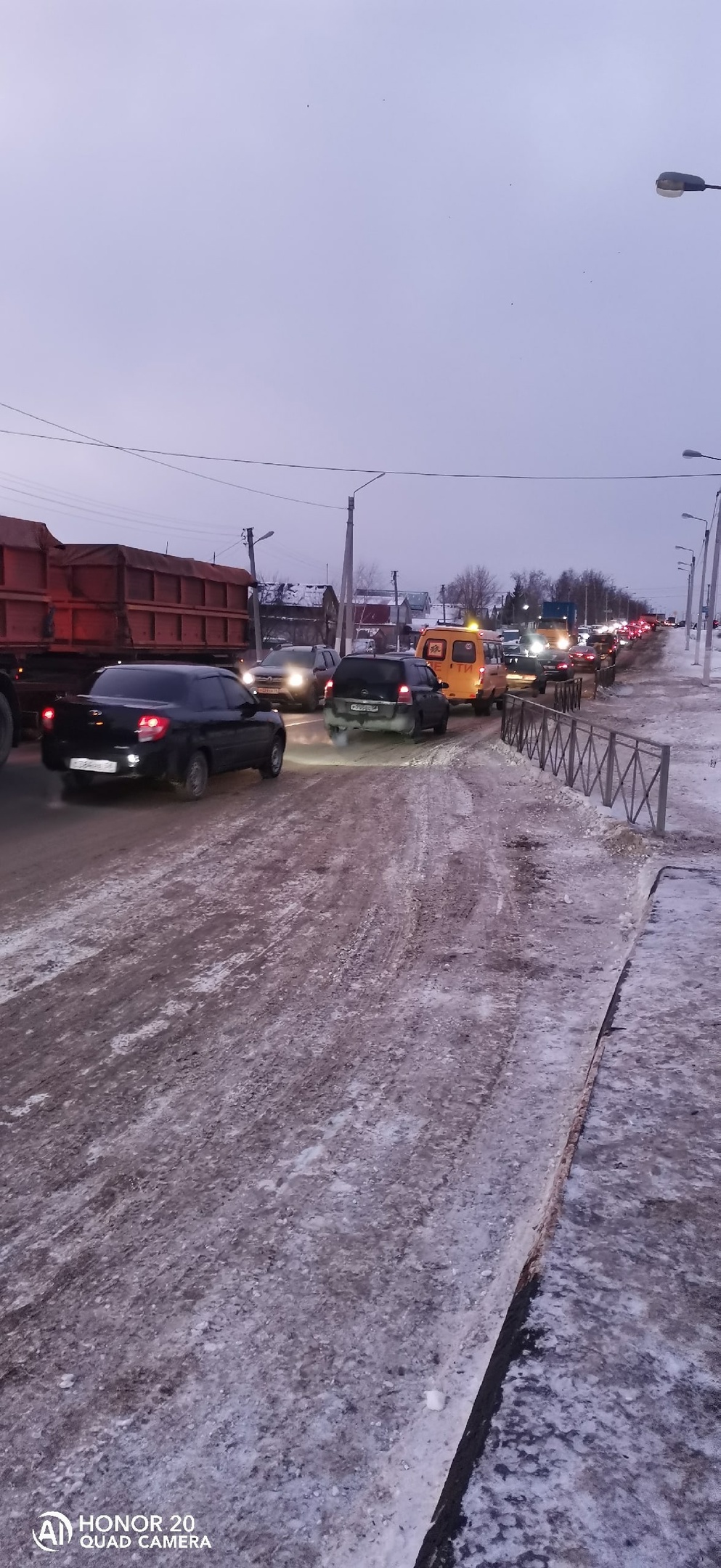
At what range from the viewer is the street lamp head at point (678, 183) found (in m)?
13.2

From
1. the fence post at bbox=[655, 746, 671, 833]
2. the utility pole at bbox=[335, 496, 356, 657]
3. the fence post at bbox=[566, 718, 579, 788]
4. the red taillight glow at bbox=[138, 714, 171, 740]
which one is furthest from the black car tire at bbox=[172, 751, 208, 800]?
the utility pole at bbox=[335, 496, 356, 657]

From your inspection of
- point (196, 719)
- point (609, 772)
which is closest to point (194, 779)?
point (196, 719)

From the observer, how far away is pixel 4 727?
1392 centimetres

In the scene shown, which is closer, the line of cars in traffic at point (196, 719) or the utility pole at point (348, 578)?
the line of cars in traffic at point (196, 719)

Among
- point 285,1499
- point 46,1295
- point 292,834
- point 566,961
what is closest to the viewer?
point 285,1499

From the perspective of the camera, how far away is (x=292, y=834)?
10219 mm

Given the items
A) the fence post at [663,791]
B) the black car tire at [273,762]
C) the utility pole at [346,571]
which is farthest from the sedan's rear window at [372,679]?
the utility pole at [346,571]

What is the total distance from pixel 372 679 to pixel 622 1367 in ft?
54.7

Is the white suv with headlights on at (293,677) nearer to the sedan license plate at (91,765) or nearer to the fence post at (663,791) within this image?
the sedan license plate at (91,765)

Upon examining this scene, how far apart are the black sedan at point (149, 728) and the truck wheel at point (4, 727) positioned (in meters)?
1.92

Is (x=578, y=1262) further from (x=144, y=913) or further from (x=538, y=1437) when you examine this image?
(x=144, y=913)

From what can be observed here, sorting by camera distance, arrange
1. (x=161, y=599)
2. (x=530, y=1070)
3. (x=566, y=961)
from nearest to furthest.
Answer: (x=530, y=1070) < (x=566, y=961) < (x=161, y=599)

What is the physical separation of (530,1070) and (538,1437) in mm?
2341

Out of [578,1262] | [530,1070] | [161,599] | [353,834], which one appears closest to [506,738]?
[161,599]
